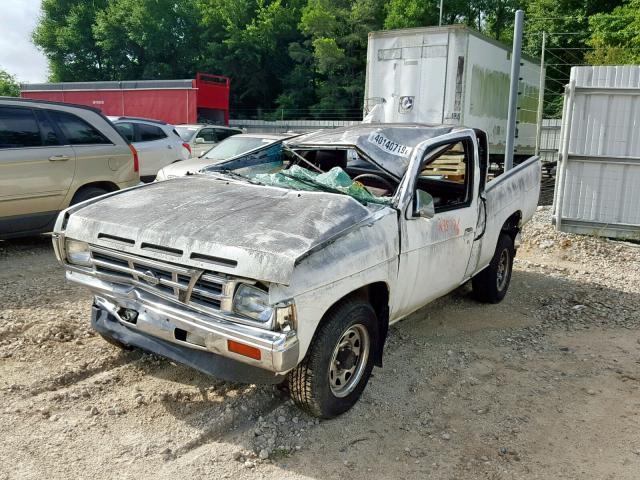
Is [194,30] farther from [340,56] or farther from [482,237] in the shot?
[482,237]

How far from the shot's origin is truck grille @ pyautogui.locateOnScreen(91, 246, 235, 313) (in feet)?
9.84

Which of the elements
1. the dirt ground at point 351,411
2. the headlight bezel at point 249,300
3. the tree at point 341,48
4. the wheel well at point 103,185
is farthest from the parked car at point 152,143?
the tree at point 341,48

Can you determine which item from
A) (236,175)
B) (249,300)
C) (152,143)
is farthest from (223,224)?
(152,143)

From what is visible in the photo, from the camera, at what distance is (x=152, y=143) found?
453 inches

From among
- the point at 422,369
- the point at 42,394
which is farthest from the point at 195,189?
the point at 422,369

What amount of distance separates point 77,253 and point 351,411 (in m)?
2.04

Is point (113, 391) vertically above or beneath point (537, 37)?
beneath

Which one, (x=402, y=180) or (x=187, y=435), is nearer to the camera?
(x=187, y=435)

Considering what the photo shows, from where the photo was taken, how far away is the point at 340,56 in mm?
38375

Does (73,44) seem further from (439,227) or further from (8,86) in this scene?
(439,227)

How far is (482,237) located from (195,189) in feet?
8.62

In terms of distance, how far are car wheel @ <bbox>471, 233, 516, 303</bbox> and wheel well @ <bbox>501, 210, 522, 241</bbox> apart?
55 mm

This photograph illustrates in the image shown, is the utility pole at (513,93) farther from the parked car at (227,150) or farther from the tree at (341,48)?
the tree at (341,48)

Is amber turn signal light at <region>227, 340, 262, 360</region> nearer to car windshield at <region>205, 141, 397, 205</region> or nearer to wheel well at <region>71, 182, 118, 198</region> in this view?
car windshield at <region>205, 141, 397, 205</region>
